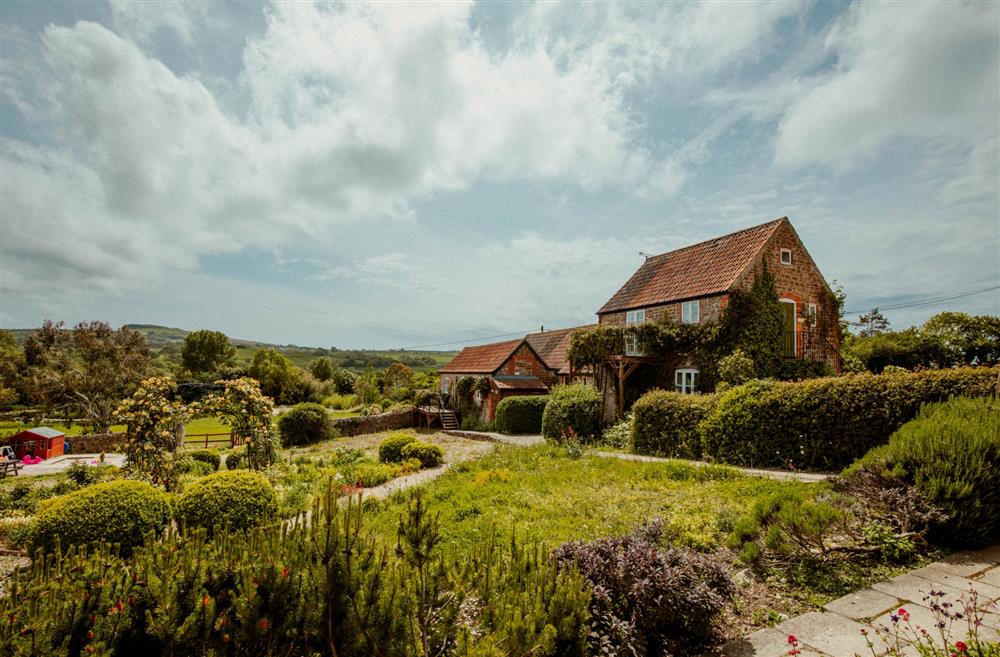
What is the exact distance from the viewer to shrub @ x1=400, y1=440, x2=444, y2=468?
16062mm

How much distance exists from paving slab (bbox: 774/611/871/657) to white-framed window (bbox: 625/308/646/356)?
1675 cm

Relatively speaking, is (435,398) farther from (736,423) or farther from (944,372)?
(944,372)

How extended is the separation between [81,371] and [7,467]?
17.1 metres

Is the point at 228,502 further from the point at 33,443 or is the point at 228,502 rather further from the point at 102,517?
the point at 33,443

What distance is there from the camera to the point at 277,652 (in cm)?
295

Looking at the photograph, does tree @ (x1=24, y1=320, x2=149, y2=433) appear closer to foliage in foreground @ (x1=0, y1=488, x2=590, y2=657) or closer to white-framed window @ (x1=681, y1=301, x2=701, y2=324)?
white-framed window @ (x1=681, y1=301, x2=701, y2=324)

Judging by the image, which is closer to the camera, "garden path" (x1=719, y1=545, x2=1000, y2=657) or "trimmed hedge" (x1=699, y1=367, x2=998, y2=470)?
"garden path" (x1=719, y1=545, x2=1000, y2=657)

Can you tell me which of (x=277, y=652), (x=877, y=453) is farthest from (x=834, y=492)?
(x=277, y=652)

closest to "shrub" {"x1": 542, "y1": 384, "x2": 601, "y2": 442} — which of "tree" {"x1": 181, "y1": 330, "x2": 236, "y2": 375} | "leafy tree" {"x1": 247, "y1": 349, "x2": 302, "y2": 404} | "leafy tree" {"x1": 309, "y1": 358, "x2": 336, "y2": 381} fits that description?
"leafy tree" {"x1": 247, "y1": 349, "x2": 302, "y2": 404}

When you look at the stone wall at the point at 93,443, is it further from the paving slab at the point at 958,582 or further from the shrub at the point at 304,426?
the paving slab at the point at 958,582

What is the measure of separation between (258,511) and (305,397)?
4810 centimetres

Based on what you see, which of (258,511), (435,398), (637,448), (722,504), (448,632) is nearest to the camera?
(448,632)

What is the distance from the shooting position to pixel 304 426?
1089 inches

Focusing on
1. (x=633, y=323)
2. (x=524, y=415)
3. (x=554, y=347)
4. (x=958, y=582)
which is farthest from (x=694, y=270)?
(x=958, y=582)
